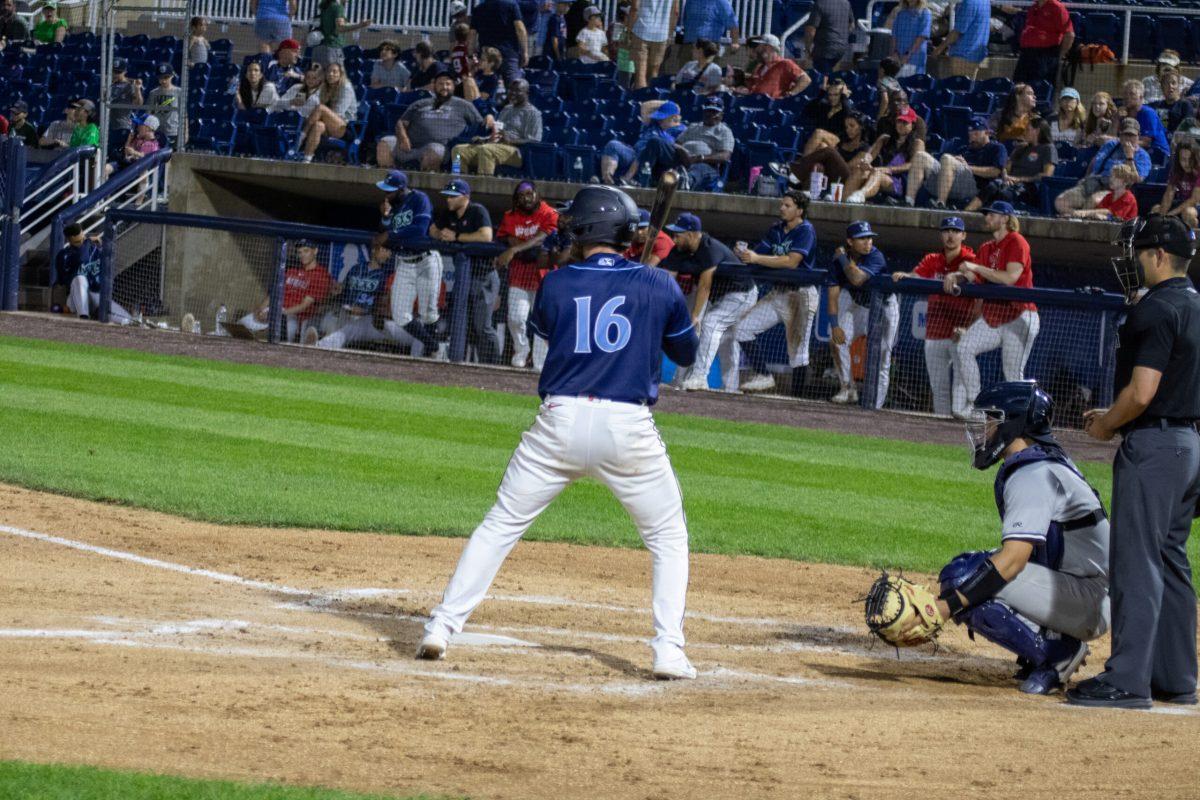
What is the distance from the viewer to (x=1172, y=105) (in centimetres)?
1773

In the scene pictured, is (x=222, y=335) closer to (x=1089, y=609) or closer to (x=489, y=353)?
(x=489, y=353)

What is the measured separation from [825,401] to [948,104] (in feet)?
17.1

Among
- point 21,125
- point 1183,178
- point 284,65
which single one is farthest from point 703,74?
point 21,125

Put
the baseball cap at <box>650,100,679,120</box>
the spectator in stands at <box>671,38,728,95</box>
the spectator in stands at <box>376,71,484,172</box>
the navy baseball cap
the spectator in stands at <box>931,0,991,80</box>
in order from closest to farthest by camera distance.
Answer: the navy baseball cap
the baseball cap at <box>650,100,679,120</box>
the spectator in stands at <box>931,0,991,80</box>
the spectator in stands at <box>376,71,484,172</box>
the spectator in stands at <box>671,38,728,95</box>

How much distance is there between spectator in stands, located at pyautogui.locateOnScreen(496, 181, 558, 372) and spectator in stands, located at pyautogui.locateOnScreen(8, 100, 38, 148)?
10090mm

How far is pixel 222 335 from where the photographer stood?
730 inches

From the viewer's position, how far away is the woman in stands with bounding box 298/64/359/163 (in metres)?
21.2

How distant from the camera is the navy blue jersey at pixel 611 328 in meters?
5.69

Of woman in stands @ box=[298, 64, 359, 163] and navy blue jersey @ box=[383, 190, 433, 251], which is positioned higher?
woman in stands @ box=[298, 64, 359, 163]

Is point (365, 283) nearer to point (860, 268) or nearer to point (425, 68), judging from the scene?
point (860, 268)

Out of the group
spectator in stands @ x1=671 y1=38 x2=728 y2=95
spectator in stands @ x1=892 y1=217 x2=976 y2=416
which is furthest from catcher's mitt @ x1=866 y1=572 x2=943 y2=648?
spectator in stands @ x1=671 y1=38 x2=728 y2=95

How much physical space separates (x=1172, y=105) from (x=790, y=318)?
18.2 feet

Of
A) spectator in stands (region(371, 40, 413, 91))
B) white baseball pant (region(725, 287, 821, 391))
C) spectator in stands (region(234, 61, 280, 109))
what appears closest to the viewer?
white baseball pant (region(725, 287, 821, 391))

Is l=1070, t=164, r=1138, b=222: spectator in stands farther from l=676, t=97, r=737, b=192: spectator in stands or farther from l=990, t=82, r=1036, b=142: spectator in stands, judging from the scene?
l=676, t=97, r=737, b=192: spectator in stands
